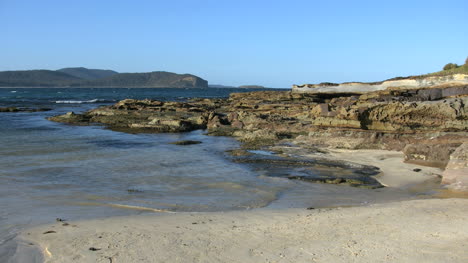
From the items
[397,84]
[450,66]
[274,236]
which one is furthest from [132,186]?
[450,66]

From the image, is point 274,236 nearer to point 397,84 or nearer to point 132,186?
point 132,186

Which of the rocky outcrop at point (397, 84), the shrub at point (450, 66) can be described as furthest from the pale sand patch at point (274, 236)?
the shrub at point (450, 66)

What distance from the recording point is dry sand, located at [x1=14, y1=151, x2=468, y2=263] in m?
4.06

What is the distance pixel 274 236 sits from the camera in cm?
469

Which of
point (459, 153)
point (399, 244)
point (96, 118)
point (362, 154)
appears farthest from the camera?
point (96, 118)

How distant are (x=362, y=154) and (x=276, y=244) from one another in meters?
6.80

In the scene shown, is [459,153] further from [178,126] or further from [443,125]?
[178,126]

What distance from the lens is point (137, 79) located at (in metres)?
198

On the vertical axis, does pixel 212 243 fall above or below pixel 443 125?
below

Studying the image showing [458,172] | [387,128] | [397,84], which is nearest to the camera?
[458,172]

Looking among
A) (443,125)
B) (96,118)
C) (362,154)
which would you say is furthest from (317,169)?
(96,118)

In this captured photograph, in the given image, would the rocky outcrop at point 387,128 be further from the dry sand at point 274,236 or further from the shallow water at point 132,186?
the dry sand at point 274,236

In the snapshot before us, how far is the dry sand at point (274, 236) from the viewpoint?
13.3 ft

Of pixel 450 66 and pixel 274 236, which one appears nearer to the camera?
pixel 274 236
